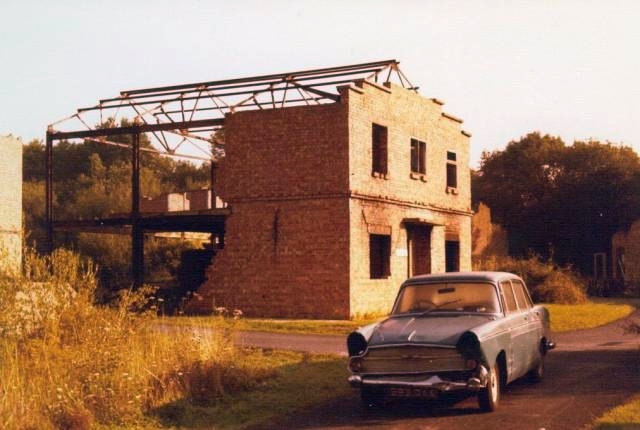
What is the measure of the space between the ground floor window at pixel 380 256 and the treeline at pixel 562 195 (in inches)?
873

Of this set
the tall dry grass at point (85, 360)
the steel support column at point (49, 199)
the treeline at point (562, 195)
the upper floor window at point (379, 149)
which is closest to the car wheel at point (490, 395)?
the tall dry grass at point (85, 360)

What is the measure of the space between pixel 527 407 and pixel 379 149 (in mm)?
17008

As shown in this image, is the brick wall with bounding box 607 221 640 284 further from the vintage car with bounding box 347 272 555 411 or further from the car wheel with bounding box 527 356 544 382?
the vintage car with bounding box 347 272 555 411

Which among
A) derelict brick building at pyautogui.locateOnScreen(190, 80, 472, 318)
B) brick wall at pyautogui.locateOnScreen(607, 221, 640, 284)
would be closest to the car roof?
derelict brick building at pyautogui.locateOnScreen(190, 80, 472, 318)

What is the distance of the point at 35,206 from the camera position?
193 ft

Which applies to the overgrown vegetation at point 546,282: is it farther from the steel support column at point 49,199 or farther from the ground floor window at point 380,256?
the steel support column at point 49,199

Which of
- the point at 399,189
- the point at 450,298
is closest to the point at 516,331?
the point at 450,298

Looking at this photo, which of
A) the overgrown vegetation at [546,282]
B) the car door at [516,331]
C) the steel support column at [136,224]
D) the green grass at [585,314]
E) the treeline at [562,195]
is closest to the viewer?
the car door at [516,331]

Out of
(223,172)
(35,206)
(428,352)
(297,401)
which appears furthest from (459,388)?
(35,206)

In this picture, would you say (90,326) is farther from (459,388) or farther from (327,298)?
(327,298)

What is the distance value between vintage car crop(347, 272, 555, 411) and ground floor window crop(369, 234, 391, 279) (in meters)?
14.5

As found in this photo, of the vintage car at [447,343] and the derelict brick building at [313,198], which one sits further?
the derelict brick building at [313,198]

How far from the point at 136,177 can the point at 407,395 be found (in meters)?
20.7

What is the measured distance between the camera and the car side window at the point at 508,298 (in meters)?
11.3
